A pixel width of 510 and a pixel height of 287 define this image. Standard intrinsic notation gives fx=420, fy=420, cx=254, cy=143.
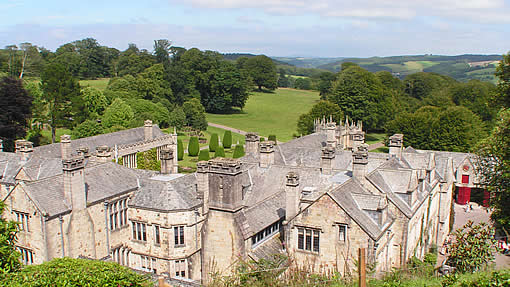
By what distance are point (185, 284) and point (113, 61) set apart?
148 meters

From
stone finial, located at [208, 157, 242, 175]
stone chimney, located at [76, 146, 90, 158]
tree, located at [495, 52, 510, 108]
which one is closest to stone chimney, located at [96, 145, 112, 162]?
stone chimney, located at [76, 146, 90, 158]

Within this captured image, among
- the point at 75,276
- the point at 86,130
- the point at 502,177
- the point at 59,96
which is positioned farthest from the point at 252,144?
the point at 59,96

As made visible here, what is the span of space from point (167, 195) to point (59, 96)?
53.2m

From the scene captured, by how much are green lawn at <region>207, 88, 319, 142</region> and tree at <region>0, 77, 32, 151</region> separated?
172ft

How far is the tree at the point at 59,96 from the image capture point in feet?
236

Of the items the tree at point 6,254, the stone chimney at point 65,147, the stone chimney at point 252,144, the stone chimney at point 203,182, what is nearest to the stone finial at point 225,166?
the stone chimney at point 203,182

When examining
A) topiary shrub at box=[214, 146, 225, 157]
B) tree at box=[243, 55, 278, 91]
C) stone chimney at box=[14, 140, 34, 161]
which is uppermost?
tree at box=[243, 55, 278, 91]

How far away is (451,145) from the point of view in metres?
72.2

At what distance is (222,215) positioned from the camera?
24.9 metres

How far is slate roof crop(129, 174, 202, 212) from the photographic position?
2844 cm

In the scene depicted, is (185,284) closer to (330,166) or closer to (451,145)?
(330,166)

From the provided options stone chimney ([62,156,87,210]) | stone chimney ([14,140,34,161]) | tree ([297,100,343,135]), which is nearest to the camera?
stone chimney ([62,156,87,210])

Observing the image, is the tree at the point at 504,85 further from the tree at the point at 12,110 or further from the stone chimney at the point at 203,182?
the tree at the point at 12,110

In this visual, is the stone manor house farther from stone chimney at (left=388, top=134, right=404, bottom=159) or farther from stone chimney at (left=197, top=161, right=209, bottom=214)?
stone chimney at (left=388, top=134, right=404, bottom=159)
